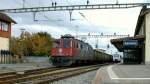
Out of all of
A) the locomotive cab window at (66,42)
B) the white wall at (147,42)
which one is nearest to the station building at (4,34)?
the locomotive cab window at (66,42)

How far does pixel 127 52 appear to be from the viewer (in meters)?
56.9

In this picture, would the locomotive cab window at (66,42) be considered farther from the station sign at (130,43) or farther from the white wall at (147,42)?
the station sign at (130,43)

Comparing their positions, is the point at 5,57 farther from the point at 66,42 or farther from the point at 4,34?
the point at 66,42

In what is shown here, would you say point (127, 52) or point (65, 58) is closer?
point (65, 58)

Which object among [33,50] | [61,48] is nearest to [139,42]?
[61,48]

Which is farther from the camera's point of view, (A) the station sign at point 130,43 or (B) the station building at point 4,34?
(B) the station building at point 4,34

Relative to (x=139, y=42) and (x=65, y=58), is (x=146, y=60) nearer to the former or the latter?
(x=139, y=42)

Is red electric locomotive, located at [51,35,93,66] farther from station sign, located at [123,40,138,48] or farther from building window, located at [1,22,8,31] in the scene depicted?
building window, located at [1,22,8,31]

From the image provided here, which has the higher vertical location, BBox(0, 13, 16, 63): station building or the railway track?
BBox(0, 13, 16, 63): station building

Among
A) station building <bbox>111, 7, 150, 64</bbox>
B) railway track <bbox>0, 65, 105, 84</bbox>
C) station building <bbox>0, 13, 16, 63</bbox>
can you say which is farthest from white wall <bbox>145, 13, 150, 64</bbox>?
railway track <bbox>0, 65, 105, 84</bbox>

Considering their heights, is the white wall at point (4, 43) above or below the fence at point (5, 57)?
above

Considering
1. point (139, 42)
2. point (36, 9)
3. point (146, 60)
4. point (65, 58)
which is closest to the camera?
point (65, 58)

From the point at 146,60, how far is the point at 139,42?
20.7ft

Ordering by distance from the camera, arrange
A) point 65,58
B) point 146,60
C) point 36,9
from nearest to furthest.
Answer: point 65,58
point 36,9
point 146,60
